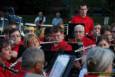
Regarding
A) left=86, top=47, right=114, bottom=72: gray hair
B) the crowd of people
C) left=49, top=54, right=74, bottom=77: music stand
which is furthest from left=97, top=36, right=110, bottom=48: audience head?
left=86, top=47, right=114, bottom=72: gray hair

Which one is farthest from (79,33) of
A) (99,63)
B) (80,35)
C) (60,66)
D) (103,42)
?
(99,63)

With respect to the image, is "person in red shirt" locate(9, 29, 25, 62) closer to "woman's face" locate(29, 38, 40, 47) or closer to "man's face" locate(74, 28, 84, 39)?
"woman's face" locate(29, 38, 40, 47)

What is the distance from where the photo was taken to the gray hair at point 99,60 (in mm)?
3242

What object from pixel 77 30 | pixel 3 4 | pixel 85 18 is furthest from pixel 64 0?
pixel 77 30

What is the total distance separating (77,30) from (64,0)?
22006 mm

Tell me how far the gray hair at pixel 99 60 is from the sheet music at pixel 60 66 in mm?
790

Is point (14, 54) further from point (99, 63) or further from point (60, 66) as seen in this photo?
point (99, 63)

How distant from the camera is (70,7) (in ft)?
93.7

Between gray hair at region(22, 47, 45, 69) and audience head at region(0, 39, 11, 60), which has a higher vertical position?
gray hair at region(22, 47, 45, 69)

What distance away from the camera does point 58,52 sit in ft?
16.1

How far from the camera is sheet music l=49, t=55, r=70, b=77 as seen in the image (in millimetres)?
4117

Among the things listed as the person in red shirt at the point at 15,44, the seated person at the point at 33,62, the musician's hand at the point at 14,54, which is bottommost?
the musician's hand at the point at 14,54

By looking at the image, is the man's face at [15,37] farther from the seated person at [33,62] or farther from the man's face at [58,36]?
the seated person at [33,62]

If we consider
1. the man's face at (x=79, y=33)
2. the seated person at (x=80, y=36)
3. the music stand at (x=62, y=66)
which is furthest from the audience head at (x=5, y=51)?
the man's face at (x=79, y=33)
